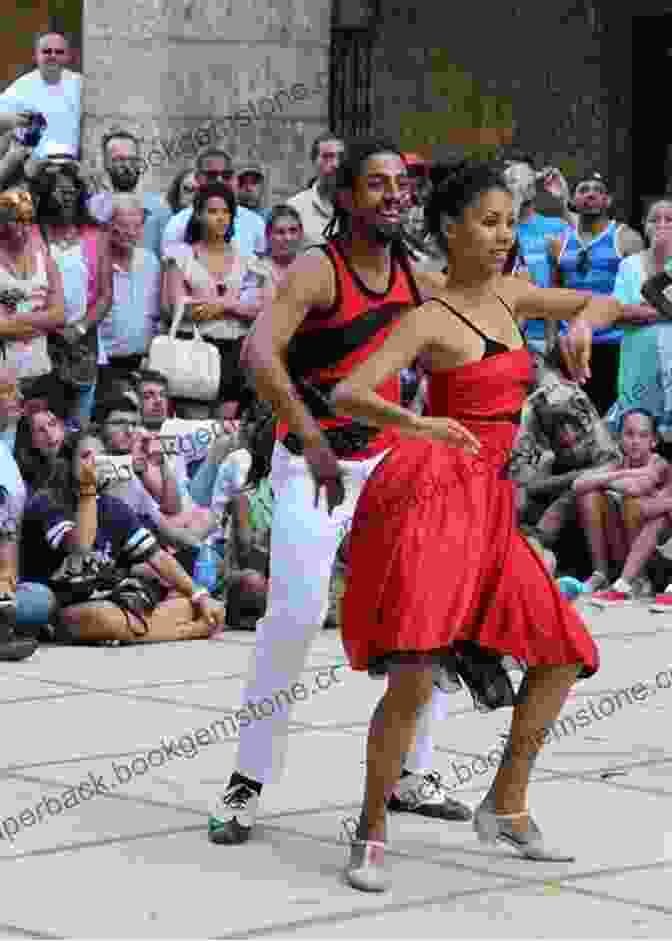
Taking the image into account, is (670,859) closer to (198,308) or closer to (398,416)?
(398,416)

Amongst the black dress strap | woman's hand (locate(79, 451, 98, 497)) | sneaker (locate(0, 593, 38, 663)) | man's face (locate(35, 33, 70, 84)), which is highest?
man's face (locate(35, 33, 70, 84))

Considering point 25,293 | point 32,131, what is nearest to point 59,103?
point 32,131

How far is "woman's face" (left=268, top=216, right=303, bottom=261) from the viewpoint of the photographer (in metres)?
13.4

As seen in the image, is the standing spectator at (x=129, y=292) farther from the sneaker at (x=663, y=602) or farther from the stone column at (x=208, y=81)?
the sneaker at (x=663, y=602)

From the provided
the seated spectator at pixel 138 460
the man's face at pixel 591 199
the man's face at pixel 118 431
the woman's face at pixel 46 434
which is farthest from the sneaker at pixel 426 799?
the man's face at pixel 591 199

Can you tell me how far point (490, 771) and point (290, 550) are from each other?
1435mm

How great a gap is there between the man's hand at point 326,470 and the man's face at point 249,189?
8083 mm

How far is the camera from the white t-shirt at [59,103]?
1461 centimetres

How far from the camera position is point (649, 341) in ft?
43.2

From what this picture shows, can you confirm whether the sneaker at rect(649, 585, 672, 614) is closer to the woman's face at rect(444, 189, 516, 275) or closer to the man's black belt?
the man's black belt

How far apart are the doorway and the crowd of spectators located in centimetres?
441

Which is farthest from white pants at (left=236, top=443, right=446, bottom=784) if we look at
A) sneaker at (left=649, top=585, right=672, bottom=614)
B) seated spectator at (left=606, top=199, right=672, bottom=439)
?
seated spectator at (left=606, top=199, right=672, bottom=439)

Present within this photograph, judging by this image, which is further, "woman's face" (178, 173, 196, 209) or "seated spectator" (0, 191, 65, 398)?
"woman's face" (178, 173, 196, 209)

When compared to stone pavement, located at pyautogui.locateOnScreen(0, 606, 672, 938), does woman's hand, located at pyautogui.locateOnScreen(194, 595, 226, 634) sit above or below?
below
